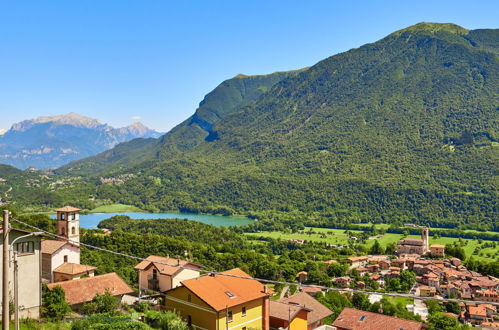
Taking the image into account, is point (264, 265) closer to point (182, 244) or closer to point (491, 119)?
point (182, 244)

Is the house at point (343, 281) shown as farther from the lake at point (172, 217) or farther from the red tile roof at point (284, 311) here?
the lake at point (172, 217)

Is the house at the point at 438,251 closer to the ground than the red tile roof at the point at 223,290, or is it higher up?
closer to the ground

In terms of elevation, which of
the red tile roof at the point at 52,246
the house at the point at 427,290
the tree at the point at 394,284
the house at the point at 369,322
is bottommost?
the house at the point at 427,290

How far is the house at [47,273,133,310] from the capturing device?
22.6 m

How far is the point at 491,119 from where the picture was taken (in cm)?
16075

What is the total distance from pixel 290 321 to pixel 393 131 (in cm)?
15885

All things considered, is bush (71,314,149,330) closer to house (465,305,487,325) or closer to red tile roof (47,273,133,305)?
red tile roof (47,273,133,305)

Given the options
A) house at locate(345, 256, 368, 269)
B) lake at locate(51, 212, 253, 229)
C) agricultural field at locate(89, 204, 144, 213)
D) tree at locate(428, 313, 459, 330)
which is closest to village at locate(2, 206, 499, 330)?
tree at locate(428, 313, 459, 330)

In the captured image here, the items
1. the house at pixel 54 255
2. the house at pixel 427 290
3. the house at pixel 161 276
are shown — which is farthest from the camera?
the house at pixel 427 290

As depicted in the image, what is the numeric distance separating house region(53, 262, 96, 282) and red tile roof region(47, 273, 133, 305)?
3.50 m

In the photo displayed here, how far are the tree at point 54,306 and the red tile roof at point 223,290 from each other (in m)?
5.09

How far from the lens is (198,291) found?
19328 millimetres

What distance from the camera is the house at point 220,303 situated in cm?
1880

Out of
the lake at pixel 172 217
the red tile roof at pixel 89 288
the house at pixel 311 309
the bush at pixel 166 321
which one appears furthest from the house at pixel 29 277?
the lake at pixel 172 217
